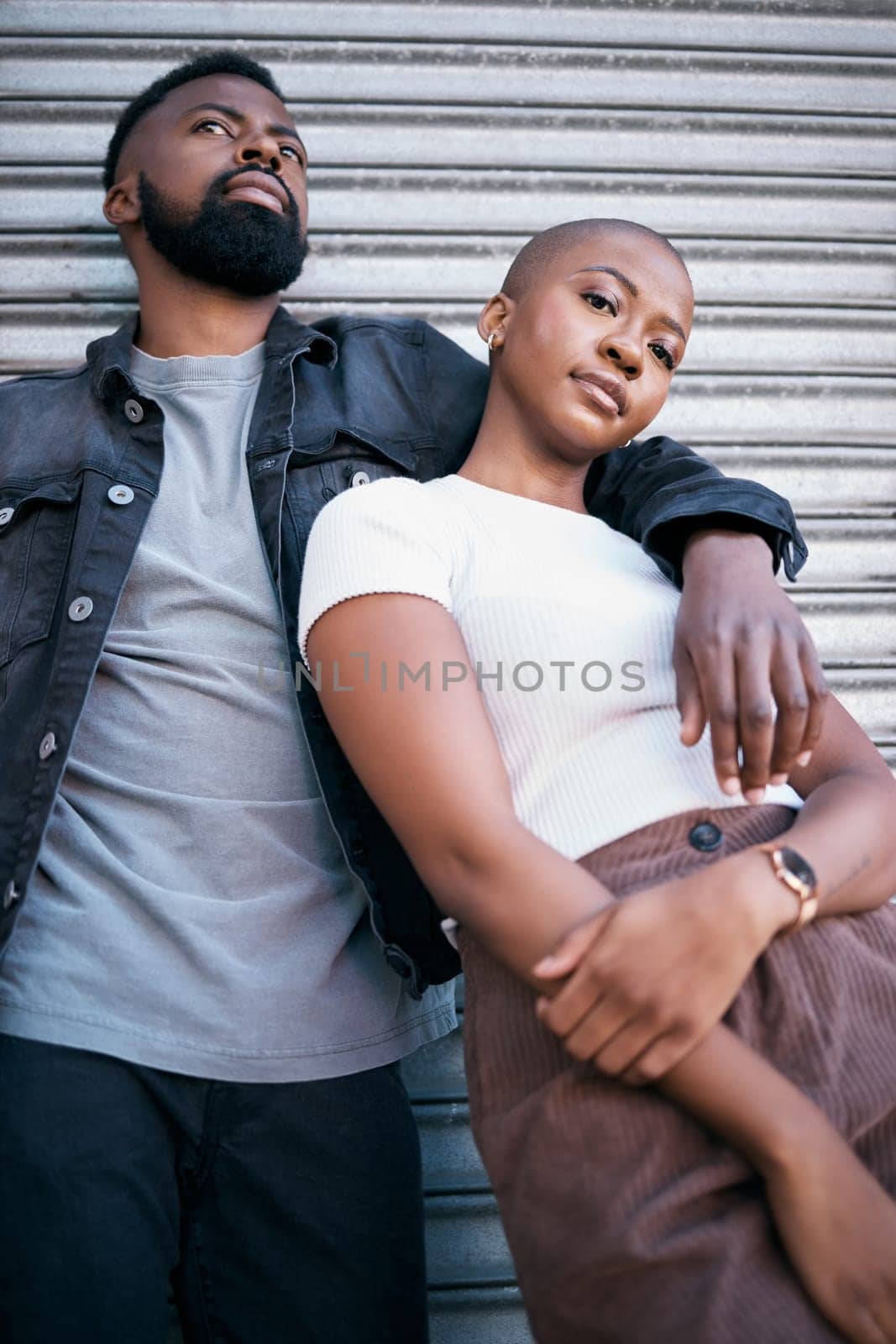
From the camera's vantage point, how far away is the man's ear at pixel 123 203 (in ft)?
8.79

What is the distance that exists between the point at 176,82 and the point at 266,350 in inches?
30.1

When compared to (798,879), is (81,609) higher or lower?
lower

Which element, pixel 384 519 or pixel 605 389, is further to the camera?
pixel 605 389

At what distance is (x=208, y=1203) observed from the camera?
184 cm

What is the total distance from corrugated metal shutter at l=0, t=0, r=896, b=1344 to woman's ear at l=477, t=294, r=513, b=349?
0.68 metres

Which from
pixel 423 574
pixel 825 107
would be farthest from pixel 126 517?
pixel 825 107

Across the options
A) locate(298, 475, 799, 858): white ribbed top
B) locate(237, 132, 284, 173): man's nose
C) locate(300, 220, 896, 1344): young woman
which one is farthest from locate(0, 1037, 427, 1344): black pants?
locate(237, 132, 284, 173): man's nose

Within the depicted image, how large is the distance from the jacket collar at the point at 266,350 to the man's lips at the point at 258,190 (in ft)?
0.76

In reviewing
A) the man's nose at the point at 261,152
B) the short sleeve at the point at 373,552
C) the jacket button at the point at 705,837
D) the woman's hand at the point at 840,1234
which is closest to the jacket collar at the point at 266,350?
the man's nose at the point at 261,152

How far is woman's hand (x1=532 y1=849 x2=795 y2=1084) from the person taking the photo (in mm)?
1309

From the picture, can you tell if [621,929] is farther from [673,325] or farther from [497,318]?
[497,318]

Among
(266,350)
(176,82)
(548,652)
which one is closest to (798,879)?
(548,652)

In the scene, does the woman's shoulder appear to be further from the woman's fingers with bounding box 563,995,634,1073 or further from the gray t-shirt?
the woman's fingers with bounding box 563,995,634,1073

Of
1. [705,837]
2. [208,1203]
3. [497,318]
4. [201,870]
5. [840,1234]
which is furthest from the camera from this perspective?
[497,318]
